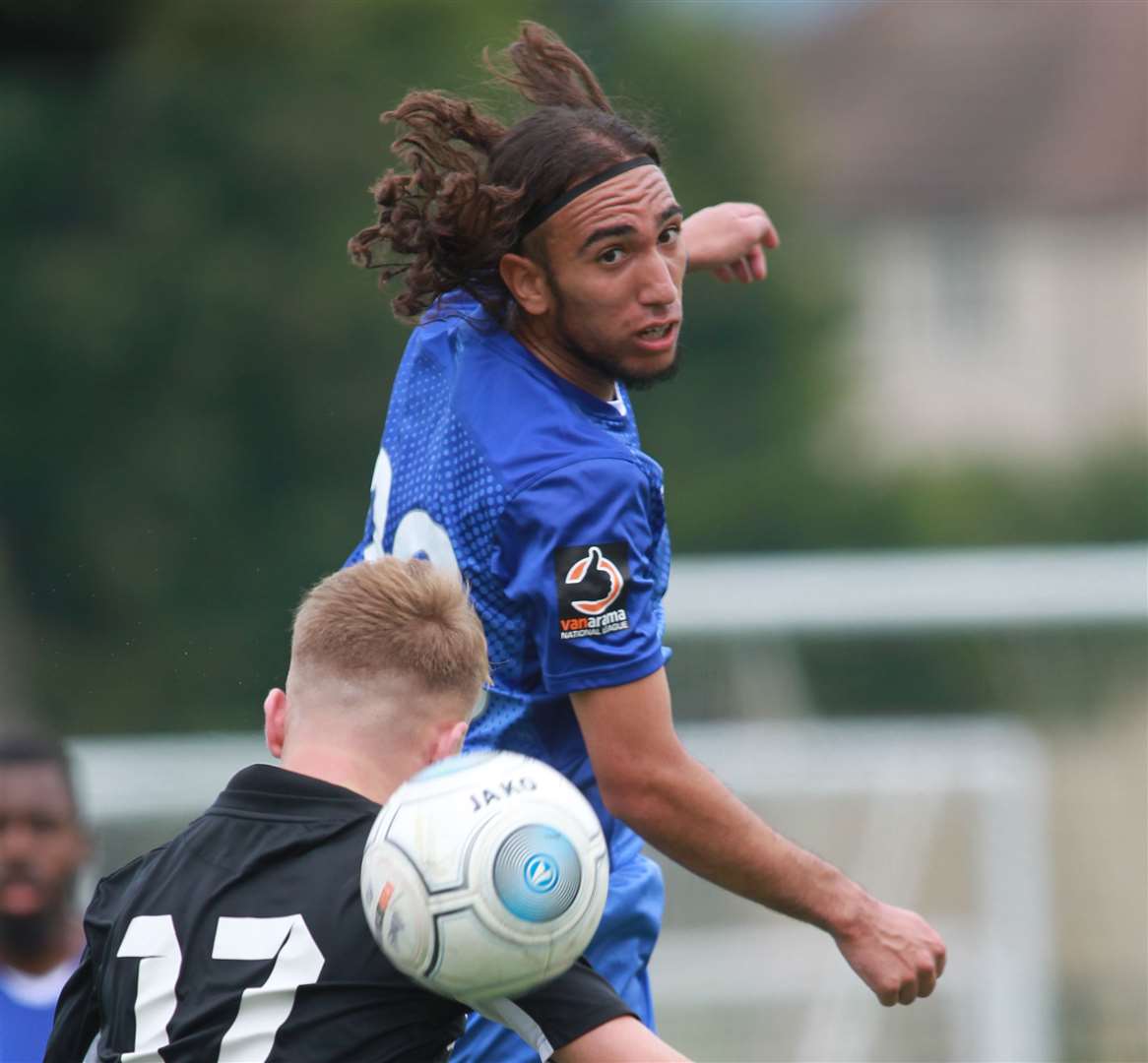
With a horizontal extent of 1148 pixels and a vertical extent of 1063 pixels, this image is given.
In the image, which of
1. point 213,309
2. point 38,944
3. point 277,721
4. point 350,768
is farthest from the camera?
point 213,309

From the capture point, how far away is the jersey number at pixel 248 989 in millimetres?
2473

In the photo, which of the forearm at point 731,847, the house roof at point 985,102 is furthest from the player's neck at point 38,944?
the house roof at point 985,102

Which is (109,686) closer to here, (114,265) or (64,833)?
(114,265)

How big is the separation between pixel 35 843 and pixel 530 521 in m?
2.75

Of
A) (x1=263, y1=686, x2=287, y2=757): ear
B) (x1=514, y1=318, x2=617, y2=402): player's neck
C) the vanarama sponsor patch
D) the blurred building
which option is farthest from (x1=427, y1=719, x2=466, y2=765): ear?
the blurred building

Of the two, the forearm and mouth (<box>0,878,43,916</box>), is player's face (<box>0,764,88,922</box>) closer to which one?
mouth (<box>0,878,43,916</box>)

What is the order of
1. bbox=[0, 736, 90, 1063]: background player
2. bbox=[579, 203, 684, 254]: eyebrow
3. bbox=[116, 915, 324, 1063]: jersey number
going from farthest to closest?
bbox=[0, 736, 90, 1063]: background player, bbox=[579, 203, 684, 254]: eyebrow, bbox=[116, 915, 324, 1063]: jersey number

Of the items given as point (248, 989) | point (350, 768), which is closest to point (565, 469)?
point (350, 768)

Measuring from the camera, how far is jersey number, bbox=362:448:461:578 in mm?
3219

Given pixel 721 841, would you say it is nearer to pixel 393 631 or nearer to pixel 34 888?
pixel 393 631

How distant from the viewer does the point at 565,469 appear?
307 centimetres

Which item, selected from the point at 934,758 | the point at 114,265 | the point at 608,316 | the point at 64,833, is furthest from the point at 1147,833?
the point at 114,265

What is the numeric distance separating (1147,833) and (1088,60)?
37415 millimetres

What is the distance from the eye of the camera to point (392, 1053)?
2518 mm
